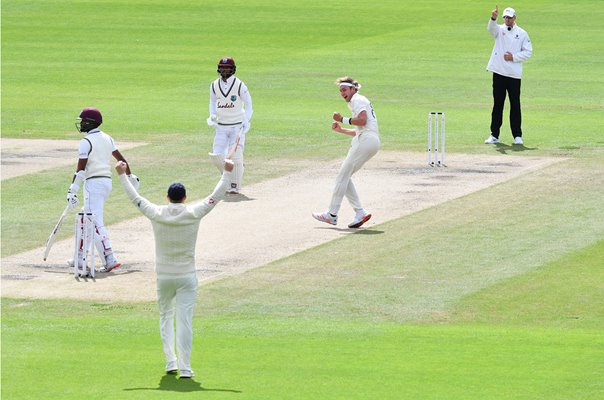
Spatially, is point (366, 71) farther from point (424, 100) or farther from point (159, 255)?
point (159, 255)

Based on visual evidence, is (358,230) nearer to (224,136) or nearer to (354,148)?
(354,148)

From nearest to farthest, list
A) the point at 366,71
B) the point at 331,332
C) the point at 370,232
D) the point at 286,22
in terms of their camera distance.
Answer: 1. the point at 331,332
2. the point at 370,232
3. the point at 366,71
4. the point at 286,22

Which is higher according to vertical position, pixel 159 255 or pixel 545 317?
pixel 159 255

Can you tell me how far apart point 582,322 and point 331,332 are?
8.81ft

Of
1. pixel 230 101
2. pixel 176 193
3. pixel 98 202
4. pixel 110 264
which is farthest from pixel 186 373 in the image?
pixel 230 101

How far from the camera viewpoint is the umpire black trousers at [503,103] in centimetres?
2997

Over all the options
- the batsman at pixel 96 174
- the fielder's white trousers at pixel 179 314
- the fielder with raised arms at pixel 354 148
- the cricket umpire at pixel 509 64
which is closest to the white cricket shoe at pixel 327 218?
the fielder with raised arms at pixel 354 148

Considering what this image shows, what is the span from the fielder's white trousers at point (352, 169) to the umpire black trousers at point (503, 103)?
797 cm

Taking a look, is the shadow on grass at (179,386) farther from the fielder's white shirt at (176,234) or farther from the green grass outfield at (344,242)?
the fielder's white shirt at (176,234)

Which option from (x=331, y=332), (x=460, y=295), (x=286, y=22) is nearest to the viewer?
(x=331, y=332)

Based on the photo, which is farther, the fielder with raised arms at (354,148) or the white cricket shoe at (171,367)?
the fielder with raised arms at (354,148)

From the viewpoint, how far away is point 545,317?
16.8 meters

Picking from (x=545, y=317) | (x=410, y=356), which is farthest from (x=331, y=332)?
(x=545, y=317)

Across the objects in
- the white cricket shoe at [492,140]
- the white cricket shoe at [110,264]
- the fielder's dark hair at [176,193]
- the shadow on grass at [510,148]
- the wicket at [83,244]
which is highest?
the fielder's dark hair at [176,193]
